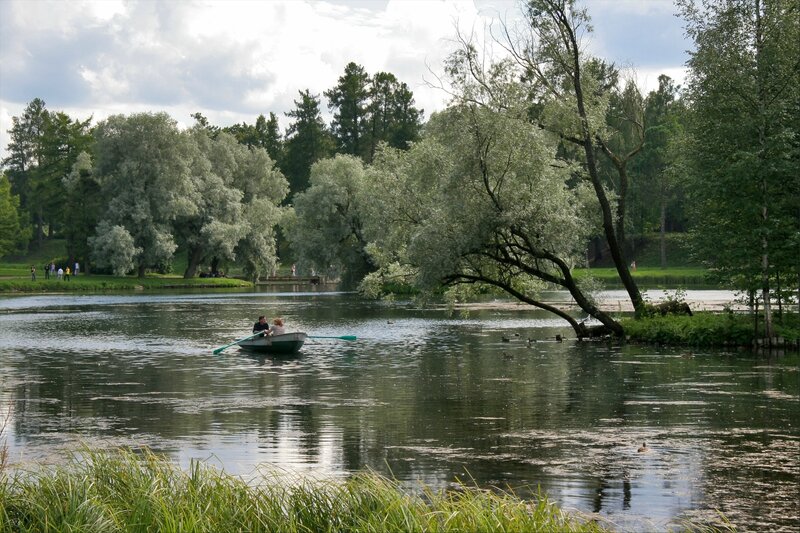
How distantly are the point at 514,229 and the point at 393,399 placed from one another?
1360 centimetres

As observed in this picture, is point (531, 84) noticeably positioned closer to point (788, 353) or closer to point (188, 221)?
point (788, 353)

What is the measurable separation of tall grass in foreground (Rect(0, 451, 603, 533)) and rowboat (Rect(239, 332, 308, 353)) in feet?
88.7

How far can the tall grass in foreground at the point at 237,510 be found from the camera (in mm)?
9125

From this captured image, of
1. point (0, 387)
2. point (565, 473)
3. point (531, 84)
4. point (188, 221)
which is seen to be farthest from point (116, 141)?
point (565, 473)

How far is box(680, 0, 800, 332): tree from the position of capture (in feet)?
116

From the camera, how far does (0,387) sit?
28.7 metres

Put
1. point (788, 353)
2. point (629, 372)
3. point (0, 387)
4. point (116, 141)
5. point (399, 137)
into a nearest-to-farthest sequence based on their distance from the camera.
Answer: point (0, 387)
point (629, 372)
point (788, 353)
point (116, 141)
point (399, 137)

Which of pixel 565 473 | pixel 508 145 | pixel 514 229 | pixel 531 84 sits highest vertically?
pixel 531 84

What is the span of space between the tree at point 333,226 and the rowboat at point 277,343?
45.8 m

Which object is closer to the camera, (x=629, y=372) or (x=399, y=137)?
(x=629, y=372)

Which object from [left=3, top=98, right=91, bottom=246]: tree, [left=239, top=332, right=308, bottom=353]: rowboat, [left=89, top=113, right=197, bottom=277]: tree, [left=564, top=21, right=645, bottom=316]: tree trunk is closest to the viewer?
[left=239, top=332, right=308, bottom=353]: rowboat

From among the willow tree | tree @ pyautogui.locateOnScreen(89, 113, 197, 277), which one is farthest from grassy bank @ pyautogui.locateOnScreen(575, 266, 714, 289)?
the willow tree

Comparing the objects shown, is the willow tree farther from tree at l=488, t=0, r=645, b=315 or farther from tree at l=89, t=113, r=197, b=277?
Result: tree at l=89, t=113, r=197, b=277

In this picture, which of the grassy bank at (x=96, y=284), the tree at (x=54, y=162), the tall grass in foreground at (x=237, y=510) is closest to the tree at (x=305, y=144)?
the tree at (x=54, y=162)
